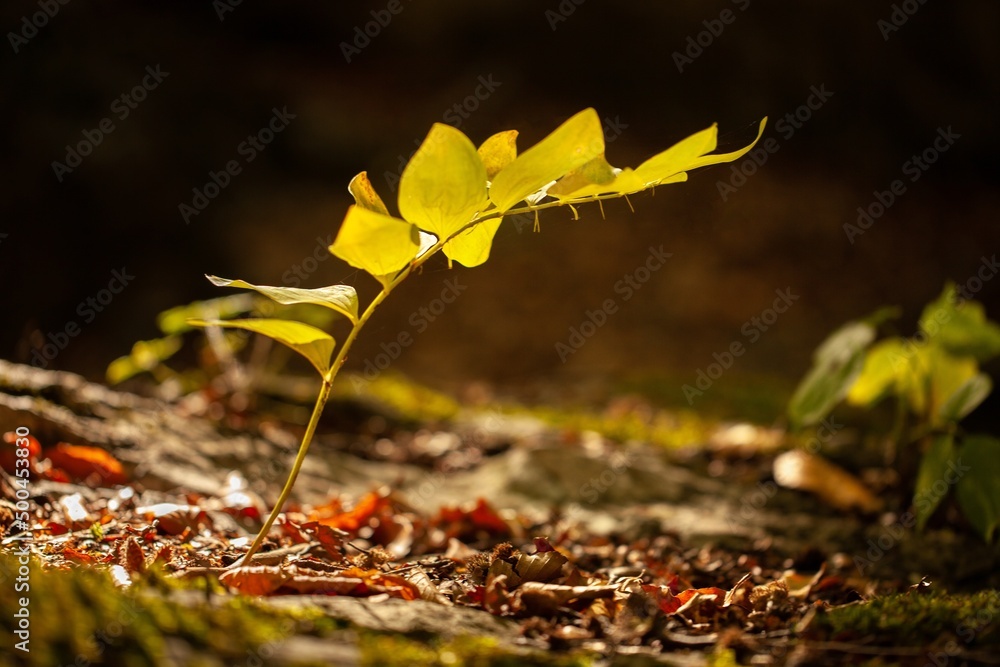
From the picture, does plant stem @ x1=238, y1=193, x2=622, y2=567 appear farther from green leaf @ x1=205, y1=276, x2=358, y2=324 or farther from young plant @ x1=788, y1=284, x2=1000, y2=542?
young plant @ x1=788, y1=284, x2=1000, y2=542

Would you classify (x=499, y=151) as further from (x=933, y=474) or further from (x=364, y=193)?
(x=933, y=474)

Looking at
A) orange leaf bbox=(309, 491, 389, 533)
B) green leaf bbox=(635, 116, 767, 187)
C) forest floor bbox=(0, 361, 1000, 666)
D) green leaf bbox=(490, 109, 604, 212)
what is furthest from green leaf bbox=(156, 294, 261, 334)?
green leaf bbox=(635, 116, 767, 187)

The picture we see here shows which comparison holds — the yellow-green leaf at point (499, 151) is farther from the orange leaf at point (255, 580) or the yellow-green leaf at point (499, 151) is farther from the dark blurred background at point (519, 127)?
the dark blurred background at point (519, 127)

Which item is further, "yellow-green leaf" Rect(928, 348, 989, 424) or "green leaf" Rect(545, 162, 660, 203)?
"yellow-green leaf" Rect(928, 348, 989, 424)

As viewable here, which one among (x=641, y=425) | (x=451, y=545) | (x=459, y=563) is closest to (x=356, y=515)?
(x=451, y=545)

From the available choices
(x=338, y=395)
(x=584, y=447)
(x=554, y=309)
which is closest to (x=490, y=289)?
(x=554, y=309)
